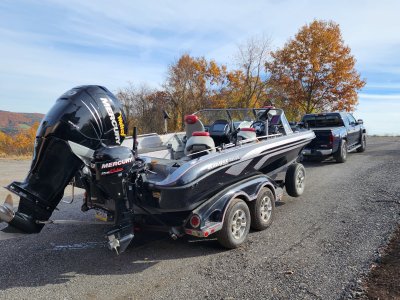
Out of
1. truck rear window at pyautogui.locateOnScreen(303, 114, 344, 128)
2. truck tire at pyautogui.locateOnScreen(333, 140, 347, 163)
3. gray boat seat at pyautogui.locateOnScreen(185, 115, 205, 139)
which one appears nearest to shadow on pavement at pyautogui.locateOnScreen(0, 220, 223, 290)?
gray boat seat at pyautogui.locateOnScreen(185, 115, 205, 139)

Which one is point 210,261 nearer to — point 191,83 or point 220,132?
point 220,132

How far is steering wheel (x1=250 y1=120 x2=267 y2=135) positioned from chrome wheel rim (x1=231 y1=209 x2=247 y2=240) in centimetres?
240

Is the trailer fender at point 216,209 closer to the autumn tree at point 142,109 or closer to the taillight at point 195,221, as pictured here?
the taillight at point 195,221

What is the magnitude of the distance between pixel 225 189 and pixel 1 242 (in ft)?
11.0

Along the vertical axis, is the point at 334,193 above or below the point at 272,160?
below

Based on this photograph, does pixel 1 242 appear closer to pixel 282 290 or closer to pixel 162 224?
pixel 162 224

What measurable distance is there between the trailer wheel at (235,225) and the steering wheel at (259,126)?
237cm

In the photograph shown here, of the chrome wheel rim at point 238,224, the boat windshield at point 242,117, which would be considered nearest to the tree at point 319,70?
the boat windshield at point 242,117

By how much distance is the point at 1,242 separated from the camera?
16.5ft

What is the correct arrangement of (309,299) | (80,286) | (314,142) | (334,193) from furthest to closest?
(314,142), (334,193), (80,286), (309,299)

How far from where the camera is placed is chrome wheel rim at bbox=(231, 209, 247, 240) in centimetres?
455

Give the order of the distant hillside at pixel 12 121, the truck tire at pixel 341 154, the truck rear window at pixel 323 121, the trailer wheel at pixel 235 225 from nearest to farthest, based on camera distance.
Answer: the trailer wheel at pixel 235 225
the truck tire at pixel 341 154
the truck rear window at pixel 323 121
the distant hillside at pixel 12 121

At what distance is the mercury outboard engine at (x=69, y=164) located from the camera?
12.4 ft

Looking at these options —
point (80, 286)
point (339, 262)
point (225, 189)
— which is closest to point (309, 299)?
point (339, 262)
